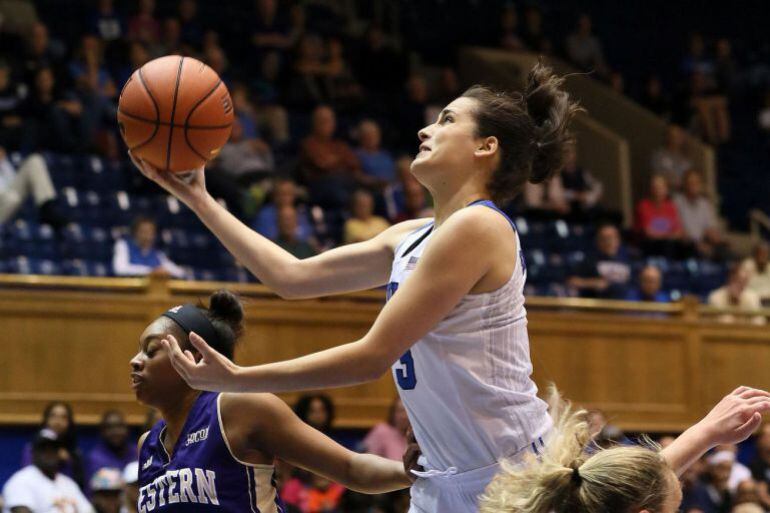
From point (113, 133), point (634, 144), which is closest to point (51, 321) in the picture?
point (113, 133)

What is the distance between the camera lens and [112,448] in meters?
7.35

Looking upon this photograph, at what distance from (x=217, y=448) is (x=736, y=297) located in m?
8.05

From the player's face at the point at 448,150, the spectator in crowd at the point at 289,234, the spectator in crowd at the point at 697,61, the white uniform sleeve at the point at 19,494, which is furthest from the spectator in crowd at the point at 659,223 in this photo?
the player's face at the point at 448,150

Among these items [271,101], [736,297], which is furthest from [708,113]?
[271,101]

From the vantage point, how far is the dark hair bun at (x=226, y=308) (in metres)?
3.48

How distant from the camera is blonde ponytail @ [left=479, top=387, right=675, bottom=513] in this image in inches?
90.4

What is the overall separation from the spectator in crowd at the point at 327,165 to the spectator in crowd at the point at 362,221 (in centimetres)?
48

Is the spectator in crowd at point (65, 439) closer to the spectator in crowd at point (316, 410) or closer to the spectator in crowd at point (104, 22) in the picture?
the spectator in crowd at point (316, 410)

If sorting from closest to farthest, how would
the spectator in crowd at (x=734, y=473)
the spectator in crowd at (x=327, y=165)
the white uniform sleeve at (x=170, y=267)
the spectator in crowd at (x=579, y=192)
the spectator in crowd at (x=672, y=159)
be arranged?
the spectator in crowd at (x=734, y=473) < the white uniform sleeve at (x=170, y=267) < the spectator in crowd at (x=327, y=165) < the spectator in crowd at (x=579, y=192) < the spectator in crowd at (x=672, y=159)

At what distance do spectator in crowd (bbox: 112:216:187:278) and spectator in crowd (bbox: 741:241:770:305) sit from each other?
205 inches

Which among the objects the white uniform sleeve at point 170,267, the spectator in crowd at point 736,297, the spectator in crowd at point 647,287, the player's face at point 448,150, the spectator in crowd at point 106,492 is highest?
the player's face at point 448,150

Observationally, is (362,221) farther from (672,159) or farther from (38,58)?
(672,159)

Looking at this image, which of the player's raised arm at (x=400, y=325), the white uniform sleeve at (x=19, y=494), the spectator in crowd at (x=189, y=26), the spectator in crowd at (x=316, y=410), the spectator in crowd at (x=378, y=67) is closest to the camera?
the player's raised arm at (x=400, y=325)

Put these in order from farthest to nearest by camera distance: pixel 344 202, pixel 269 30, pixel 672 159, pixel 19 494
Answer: pixel 672 159 → pixel 269 30 → pixel 344 202 → pixel 19 494
